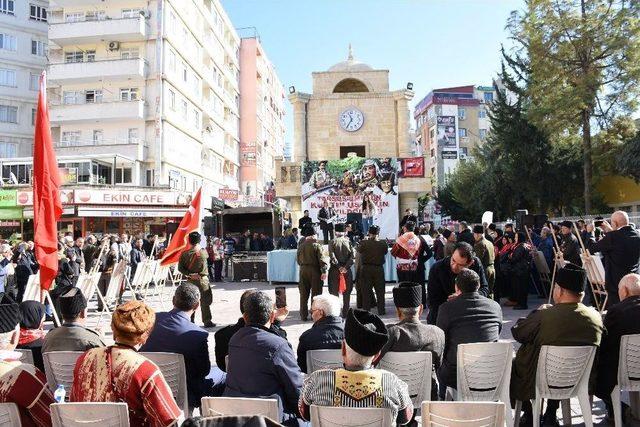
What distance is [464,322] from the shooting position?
4.99 m

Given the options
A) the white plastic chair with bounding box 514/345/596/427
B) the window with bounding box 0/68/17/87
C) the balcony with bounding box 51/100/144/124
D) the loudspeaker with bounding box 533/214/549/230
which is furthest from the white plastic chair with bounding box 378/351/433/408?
the window with bounding box 0/68/17/87

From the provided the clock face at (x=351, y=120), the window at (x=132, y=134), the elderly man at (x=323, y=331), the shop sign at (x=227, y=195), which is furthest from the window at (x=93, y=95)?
the elderly man at (x=323, y=331)

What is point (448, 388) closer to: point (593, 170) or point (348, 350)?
point (348, 350)

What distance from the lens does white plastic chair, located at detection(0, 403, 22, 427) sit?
3205 millimetres

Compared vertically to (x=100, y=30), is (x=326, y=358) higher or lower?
lower

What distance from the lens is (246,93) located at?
61.0 metres

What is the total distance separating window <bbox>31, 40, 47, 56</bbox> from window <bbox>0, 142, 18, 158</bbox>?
6854mm

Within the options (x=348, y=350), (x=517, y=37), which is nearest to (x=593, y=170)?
(x=517, y=37)

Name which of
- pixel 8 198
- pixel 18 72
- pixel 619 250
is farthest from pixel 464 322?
pixel 18 72

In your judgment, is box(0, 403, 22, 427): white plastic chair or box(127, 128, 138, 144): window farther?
box(127, 128, 138, 144): window

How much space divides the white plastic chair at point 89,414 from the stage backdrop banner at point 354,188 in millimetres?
24113

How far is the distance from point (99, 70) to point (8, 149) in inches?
358

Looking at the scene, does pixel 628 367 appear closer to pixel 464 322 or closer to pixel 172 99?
pixel 464 322

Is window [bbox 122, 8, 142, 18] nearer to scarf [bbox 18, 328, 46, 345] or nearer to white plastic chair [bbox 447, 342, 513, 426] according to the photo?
scarf [bbox 18, 328, 46, 345]
